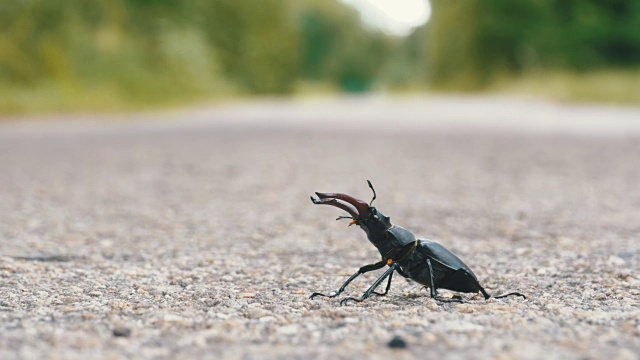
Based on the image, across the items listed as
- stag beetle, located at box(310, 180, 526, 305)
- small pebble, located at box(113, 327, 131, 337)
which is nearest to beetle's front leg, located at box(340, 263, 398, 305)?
stag beetle, located at box(310, 180, 526, 305)

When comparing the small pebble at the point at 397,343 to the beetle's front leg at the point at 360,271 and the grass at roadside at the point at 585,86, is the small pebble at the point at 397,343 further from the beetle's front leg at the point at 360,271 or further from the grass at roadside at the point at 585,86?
the grass at roadside at the point at 585,86

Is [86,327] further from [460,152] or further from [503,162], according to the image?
[460,152]

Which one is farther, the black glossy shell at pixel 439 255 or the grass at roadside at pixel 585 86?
the grass at roadside at pixel 585 86

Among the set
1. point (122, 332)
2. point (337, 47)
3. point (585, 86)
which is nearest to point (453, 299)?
point (122, 332)

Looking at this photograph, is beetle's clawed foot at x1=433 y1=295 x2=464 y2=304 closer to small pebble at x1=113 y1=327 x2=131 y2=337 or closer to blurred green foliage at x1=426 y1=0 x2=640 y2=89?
small pebble at x1=113 y1=327 x2=131 y2=337

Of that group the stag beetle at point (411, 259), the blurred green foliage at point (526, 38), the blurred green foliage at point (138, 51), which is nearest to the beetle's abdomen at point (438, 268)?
the stag beetle at point (411, 259)

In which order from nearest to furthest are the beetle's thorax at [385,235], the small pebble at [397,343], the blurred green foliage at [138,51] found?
the small pebble at [397,343] → the beetle's thorax at [385,235] → the blurred green foliage at [138,51]

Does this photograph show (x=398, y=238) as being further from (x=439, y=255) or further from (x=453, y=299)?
(x=453, y=299)
